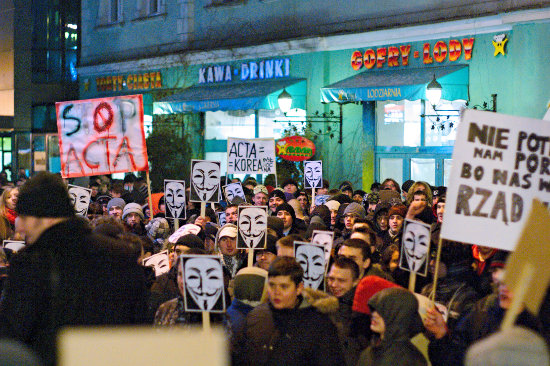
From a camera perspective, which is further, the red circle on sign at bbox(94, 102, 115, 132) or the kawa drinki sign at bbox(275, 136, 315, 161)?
the kawa drinki sign at bbox(275, 136, 315, 161)

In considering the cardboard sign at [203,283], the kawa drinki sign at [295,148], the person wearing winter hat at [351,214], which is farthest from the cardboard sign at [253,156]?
the cardboard sign at [203,283]

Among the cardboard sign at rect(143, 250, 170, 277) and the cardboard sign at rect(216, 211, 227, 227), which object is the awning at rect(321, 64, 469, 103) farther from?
the cardboard sign at rect(143, 250, 170, 277)

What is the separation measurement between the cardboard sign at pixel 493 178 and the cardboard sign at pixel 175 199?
711cm

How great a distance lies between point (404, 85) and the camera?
18312 millimetres

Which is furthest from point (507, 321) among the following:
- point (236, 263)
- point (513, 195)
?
point (236, 263)

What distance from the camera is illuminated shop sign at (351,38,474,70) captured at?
1855 centimetres

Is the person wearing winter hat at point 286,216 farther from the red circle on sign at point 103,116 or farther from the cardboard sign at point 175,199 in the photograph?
the red circle on sign at point 103,116

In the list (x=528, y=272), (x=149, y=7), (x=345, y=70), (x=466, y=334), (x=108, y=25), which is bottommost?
(x=466, y=334)

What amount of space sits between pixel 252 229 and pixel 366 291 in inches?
136

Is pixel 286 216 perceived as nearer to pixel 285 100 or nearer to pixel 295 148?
pixel 295 148

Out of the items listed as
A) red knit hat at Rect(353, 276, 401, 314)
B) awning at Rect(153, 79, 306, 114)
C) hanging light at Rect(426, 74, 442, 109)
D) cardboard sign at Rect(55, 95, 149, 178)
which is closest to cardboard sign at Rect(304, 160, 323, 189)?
hanging light at Rect(426, 74, 442, 109)

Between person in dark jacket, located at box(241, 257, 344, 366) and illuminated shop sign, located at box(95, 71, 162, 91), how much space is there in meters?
22.6

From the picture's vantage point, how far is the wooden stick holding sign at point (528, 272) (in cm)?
343

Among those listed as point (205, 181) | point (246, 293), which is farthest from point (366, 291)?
point (205, 181)
